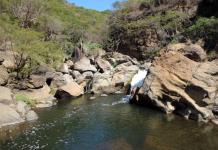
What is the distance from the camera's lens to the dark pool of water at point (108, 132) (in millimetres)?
32438

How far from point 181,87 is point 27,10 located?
49.4m

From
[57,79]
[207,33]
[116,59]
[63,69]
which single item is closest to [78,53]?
[116,59]

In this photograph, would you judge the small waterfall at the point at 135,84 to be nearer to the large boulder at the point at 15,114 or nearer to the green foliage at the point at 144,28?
the large boulder at the point at 15,114

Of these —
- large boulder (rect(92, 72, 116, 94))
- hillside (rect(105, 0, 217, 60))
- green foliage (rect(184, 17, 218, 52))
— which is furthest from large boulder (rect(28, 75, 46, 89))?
hillside (rect(105, 0, 217, 60))

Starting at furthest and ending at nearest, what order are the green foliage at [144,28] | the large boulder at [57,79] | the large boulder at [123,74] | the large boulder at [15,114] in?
the green foliage at [144,28] < the large boulder at [123,74] < the large boulder at [57,79] < the large boulder at [15,114]

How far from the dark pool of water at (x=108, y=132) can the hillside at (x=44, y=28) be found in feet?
41.0

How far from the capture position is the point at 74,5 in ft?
458

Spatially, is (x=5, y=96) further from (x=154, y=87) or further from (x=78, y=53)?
(x=78, y=53)

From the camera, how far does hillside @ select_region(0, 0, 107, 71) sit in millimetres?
54750

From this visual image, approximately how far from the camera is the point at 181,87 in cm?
4522

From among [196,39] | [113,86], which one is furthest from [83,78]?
[196,39]

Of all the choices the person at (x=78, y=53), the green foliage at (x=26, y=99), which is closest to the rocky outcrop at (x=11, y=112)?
the green foliage at (x=26, y=99)

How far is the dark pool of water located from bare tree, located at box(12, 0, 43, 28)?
1557 inches

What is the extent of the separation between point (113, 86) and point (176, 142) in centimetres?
3062
